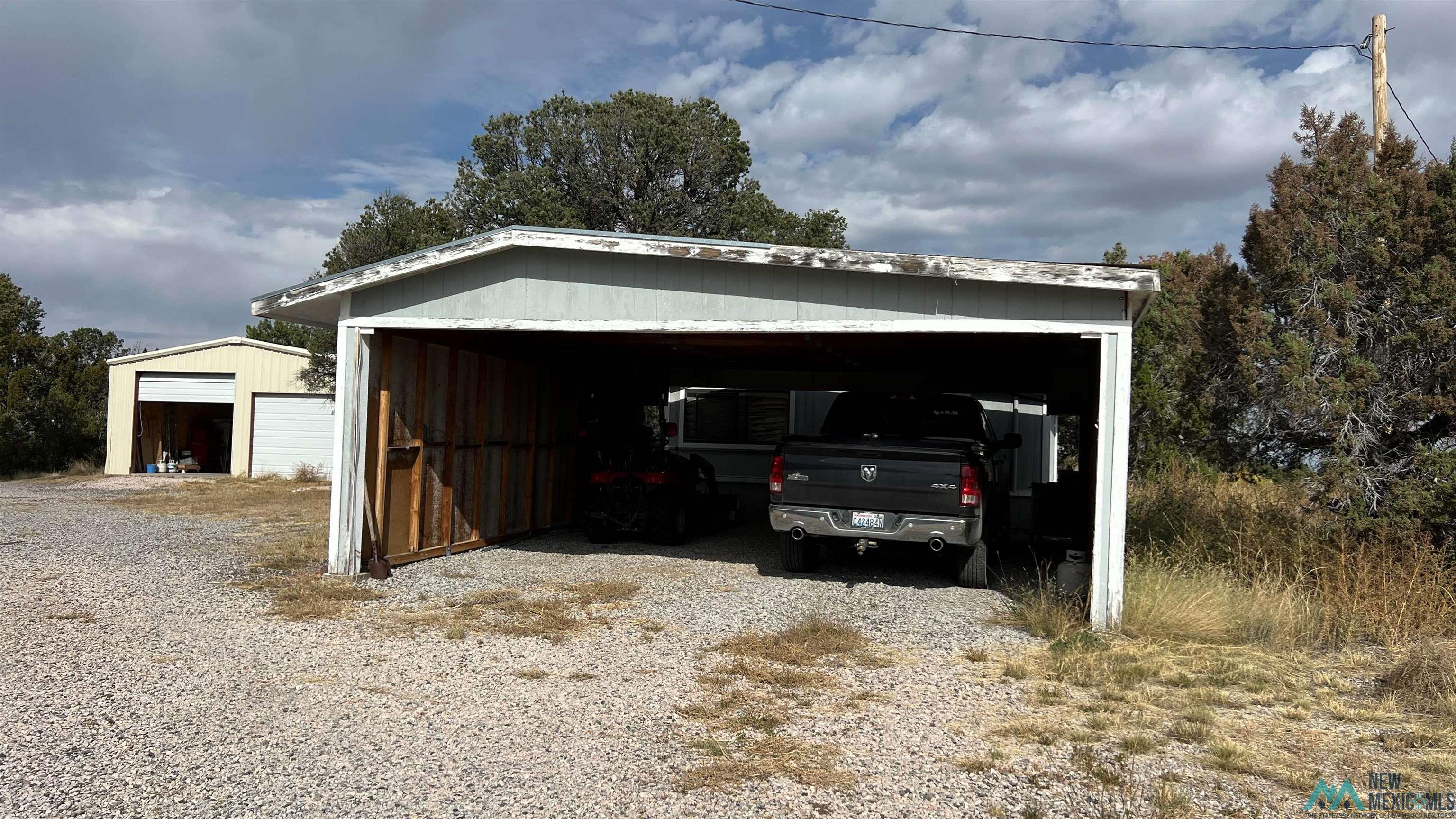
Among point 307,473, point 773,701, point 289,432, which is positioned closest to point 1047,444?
point 773,701

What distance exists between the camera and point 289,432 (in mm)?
25125

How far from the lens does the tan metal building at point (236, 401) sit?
986 inches

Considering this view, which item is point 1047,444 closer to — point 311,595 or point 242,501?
point 311,595

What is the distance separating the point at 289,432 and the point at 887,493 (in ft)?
66.3

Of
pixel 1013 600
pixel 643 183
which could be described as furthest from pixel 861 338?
pixel 643 183

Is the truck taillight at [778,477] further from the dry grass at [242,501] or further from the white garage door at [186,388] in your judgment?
the white garage door at [186,388]

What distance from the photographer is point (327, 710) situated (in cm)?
552

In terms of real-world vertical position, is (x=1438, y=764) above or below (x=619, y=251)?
below

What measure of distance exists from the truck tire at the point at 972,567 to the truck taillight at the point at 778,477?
1.93m

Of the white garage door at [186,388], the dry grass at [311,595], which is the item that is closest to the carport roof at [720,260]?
the dry grass at [311,595]

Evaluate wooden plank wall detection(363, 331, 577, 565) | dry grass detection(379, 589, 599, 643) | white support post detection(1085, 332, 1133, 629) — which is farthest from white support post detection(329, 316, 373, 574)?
white support post detection(1085, 332, 1133, 629)

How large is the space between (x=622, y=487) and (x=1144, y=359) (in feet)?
40.1

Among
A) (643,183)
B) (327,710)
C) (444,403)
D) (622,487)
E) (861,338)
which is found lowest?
(327,710)

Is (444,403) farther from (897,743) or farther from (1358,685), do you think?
(1358,685)
